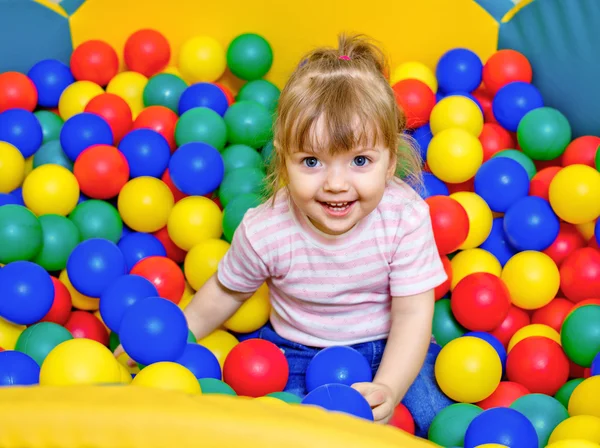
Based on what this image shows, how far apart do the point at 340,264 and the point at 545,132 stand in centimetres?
64

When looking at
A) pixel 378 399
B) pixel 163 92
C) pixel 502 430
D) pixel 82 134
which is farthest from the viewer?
pixel 163 92

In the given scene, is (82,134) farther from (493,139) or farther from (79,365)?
(493,139)

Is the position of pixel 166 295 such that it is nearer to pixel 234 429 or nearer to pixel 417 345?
pixel 417 345

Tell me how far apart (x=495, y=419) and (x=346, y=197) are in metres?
0.35

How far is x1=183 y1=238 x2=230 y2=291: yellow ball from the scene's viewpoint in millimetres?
1551

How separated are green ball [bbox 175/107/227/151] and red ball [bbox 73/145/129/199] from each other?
14cm

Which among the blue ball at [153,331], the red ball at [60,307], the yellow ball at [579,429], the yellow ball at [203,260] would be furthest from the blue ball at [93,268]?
the yellow ball at [579,429]

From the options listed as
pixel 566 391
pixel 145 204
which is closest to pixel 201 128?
pixel 145 204

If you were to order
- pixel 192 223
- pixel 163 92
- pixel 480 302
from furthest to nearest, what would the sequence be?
pixel 163 92 → pixel 192 223 → pixel 480 302

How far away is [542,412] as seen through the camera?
124 centimetres

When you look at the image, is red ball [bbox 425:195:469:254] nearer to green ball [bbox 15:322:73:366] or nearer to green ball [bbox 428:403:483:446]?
green ball [bbox 428:403:483:446]

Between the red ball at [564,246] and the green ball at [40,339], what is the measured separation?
0.90m

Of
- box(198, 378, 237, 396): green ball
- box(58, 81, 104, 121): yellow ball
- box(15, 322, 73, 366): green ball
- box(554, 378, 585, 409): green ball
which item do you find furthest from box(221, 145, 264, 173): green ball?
box(554, 378, 585, 409): green ball

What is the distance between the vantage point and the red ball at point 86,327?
1.49 metres
